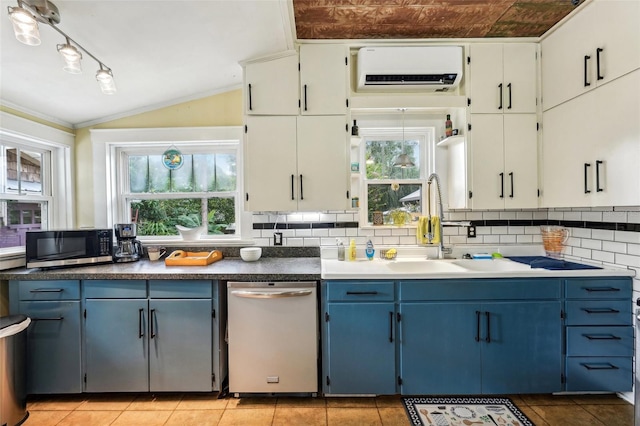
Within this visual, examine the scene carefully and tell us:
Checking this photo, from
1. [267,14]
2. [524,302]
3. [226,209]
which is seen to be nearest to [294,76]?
[267,14]

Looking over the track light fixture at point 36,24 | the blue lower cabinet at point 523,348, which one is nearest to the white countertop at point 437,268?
the blue lower cabinet at point 523,348

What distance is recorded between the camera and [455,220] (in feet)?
8.81

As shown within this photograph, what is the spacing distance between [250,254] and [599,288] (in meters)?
2.45

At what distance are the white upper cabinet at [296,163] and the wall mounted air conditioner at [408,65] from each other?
413 mm

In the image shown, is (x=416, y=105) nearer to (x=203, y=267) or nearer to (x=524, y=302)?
(x=524, y=302)

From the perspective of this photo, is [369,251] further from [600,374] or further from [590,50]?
[590,50]

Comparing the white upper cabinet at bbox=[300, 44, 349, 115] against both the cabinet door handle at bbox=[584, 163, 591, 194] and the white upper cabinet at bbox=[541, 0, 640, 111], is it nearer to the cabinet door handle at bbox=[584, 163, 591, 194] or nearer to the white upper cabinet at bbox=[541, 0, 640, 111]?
the white upper cabinet at bbox=[541, 0, 640, 111]

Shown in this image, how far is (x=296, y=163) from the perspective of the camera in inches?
93.7

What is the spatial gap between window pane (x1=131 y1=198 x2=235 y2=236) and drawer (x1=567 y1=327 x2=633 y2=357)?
2.72m

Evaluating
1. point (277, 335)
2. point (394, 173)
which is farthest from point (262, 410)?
point (394, 173)

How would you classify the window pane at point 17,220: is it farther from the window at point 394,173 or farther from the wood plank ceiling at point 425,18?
the window at point 394,173

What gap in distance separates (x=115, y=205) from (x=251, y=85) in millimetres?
1703

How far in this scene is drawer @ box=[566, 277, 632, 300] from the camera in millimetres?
2020

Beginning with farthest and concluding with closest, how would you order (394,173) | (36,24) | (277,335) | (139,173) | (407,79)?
(139,173) → (394,173) → (407,79) → (277,335) → (36,24)
